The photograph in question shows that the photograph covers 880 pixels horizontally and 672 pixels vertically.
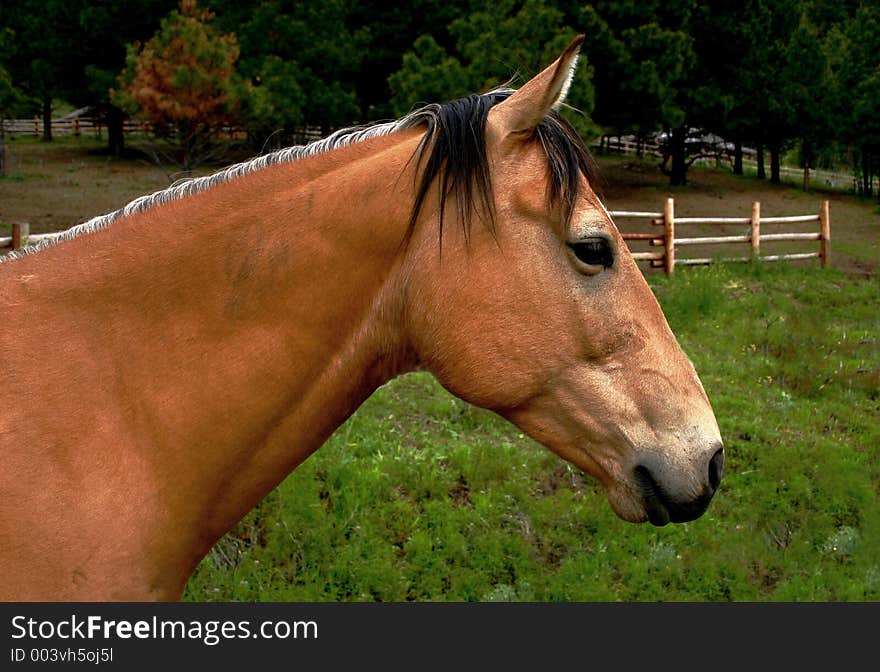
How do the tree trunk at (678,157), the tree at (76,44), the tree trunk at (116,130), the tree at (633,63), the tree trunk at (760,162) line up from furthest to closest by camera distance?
the tree trunk at (760,162), the tree trunk at (116,130), the tree trunk at (678,157), the tree at (76,44), the tree at (633,63)

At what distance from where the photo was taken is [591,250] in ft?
6.71

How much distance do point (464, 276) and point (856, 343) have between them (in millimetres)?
9835

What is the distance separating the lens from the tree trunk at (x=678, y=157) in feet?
91.0

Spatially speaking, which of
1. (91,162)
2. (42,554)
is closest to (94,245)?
(42,554)

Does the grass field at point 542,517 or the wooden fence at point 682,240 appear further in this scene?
the wooden fence at point 682,240

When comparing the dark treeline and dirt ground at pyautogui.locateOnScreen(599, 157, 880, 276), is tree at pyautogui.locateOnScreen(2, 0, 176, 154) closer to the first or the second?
the dark treeline

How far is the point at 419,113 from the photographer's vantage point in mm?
2227

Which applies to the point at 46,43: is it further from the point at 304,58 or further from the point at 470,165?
the point at 470,165

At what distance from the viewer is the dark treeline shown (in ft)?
51.4

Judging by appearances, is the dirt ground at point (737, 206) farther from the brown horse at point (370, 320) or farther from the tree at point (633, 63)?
the brown horse at point (370, 320)

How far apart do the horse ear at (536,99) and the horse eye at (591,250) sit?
35 centimetres

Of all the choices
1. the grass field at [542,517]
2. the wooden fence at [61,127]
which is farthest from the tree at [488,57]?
the wooden fence at [61,127]

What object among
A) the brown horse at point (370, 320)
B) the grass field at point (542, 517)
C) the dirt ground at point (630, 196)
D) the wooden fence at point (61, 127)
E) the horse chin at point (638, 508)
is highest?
the brown horse at point (370, 320)

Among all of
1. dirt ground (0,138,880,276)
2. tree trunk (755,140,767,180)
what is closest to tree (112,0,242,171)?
dirt ground (0,138,880,276)
